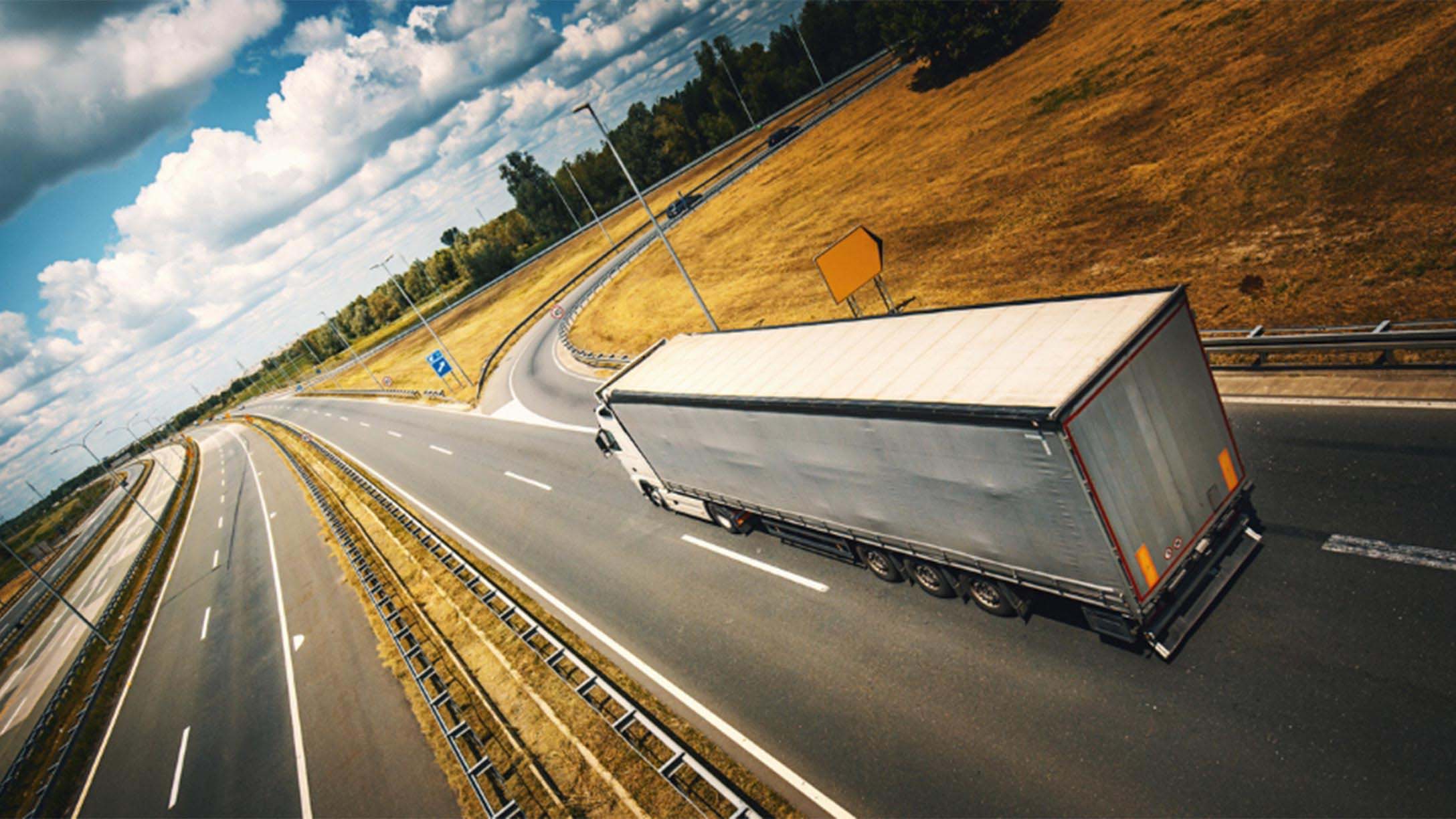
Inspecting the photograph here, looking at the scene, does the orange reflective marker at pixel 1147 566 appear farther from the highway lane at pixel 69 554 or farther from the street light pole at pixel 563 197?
the street light pole at pixel 563 197

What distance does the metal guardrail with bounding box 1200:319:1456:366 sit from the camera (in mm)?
10336

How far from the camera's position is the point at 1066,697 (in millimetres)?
8539

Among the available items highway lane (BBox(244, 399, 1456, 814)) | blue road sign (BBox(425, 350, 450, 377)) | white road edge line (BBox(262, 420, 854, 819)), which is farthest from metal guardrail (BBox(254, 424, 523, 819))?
blue road sign (BBox(425, 350, 450, 377))

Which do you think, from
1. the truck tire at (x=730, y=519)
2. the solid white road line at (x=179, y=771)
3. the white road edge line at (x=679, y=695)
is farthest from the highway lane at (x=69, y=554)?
the truck tire at (x=730, y=519)

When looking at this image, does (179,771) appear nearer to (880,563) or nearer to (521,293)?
(880,563)

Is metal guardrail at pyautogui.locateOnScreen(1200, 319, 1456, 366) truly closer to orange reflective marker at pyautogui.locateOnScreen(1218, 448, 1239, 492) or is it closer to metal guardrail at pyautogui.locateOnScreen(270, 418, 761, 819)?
orange reflective marker at pyautogui.locateOnScreen(1218, 448, 1239, 492)

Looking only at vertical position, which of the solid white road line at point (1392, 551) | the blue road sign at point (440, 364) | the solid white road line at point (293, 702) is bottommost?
the solid white road line at point (1392, 551)

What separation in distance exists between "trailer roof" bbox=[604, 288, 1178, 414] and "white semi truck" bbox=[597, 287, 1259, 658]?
35 mm

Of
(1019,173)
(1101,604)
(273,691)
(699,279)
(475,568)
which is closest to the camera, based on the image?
(1101,604)

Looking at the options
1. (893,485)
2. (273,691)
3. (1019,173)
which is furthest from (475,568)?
(1019,173)

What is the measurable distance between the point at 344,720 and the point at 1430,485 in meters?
22.7

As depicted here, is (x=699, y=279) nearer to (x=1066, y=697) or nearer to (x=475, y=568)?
(x=475, y=568)

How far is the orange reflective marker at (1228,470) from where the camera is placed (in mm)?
8547

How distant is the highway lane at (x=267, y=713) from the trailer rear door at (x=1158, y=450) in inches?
505
